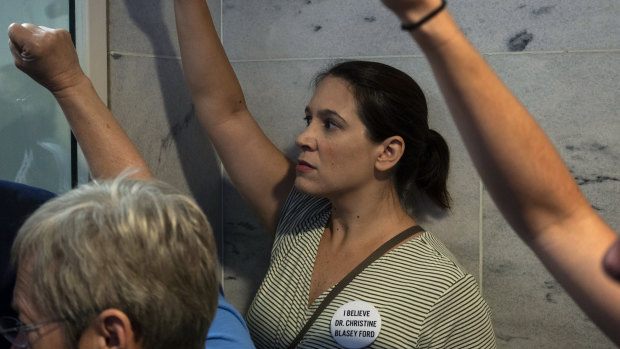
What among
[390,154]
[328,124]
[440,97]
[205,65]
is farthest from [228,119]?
[440,97]

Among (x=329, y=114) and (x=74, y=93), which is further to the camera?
(x=329, y=114)

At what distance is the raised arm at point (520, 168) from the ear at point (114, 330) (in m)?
0.40

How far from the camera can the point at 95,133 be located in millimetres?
1169

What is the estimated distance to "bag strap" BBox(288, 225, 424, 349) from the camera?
1322 millimetres

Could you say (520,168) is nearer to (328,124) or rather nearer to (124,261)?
(124,261)

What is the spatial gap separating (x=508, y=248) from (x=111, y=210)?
1086 millimetres

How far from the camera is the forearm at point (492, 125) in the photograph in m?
0.58

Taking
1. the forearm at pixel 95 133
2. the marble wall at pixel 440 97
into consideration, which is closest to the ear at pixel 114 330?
the forearm at pixel 95 133

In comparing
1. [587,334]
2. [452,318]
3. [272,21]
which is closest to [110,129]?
[272,21]

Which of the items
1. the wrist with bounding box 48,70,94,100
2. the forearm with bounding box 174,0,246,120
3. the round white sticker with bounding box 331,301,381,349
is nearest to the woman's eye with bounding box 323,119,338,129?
the forearm with bounding box 174,0,246,120

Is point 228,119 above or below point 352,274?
above

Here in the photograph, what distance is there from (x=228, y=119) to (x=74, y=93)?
1.35 ft

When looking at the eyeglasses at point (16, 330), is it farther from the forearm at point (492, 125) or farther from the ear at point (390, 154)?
the ear at point (390, 154)

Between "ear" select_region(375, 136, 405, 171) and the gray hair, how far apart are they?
28.8 inches
